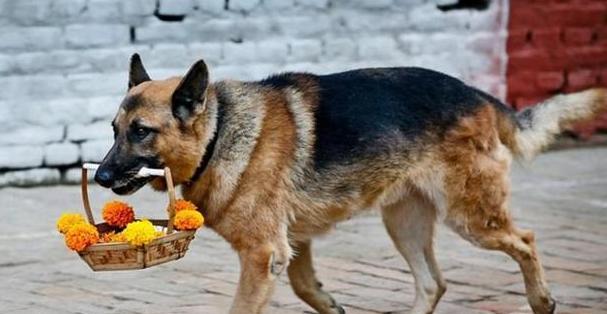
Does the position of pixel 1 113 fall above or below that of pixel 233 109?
below

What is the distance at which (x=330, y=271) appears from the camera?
8.21 m

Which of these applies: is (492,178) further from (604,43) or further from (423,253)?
(604,43)

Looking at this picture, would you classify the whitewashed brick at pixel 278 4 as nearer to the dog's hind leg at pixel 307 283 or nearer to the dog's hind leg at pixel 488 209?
the dog's hind leg at pixel 488 209

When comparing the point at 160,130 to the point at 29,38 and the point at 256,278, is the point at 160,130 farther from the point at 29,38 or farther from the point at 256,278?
the point at 29,38

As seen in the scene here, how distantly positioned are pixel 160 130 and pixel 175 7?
5.08m

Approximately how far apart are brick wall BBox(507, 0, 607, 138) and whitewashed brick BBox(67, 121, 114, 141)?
391 cm

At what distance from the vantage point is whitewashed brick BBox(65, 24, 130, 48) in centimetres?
1066

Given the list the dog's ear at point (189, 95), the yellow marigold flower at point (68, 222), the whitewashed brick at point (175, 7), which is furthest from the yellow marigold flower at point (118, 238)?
the whitewashed brick at point (175, 7)

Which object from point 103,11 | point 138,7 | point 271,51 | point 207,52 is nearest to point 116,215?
point 103,11

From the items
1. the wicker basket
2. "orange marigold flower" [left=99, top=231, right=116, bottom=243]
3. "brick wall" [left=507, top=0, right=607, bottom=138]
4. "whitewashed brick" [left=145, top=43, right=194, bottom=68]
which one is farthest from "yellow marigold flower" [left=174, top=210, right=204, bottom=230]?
"brick wall" [left=507, top=0, right=607, bottom=138]

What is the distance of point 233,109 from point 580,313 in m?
2.08

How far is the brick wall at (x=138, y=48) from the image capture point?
34.3ft

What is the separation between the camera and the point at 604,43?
1344 centimetres

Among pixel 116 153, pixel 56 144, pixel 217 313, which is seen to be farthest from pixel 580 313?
pixel 56 144
